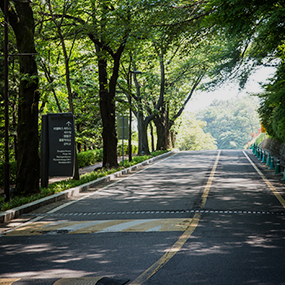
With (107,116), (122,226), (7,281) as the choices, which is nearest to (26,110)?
(122,226)

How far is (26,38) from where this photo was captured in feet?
39.5

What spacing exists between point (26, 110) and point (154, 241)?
7279mm

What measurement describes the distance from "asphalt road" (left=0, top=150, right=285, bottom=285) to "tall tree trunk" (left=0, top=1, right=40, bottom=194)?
171 cm

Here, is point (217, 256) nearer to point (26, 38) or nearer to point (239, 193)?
point (239, 193)

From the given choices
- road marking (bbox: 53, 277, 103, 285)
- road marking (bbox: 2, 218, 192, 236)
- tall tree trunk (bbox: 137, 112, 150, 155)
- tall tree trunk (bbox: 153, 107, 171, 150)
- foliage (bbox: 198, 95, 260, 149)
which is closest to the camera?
road marking (bbox: 53, 277, 103, 285)

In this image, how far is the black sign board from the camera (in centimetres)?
1320

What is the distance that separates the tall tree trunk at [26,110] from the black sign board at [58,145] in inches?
40.8

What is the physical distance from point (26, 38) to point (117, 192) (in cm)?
588

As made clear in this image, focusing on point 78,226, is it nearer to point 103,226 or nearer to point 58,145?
point 103,226

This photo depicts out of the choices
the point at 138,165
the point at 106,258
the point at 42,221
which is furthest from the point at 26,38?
the point at 138,165

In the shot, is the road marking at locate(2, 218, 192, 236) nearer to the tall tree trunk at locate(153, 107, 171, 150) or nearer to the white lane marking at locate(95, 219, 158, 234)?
the white lane marking at locate(95, 219, 158, 234)

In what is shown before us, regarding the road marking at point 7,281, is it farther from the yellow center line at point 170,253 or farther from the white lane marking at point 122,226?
the white lane marking at point 122,226

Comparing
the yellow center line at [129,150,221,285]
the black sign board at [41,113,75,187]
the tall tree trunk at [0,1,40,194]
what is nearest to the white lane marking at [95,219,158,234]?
the yellow center line at [129,150,221,285]

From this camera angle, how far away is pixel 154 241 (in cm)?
645
